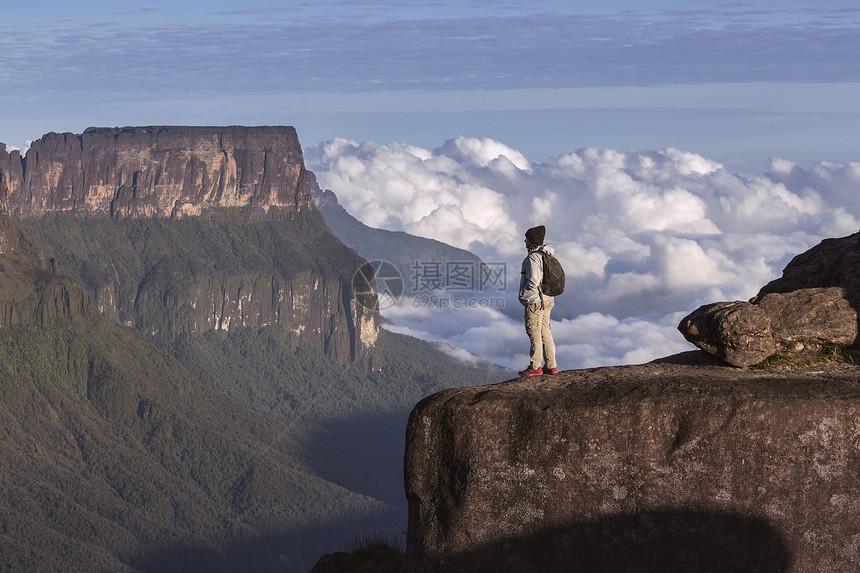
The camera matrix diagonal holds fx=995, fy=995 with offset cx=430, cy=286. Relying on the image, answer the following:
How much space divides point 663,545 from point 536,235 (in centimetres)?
626

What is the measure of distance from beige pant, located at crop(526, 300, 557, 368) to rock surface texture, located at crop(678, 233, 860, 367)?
7.88 feet

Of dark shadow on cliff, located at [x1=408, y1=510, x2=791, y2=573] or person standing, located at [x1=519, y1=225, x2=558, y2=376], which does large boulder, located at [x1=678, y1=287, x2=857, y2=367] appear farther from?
dark shadow on cliff, located at [x1=408, y1=510, x2=791, y2=573]

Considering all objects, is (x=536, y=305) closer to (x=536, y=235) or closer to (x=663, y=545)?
(x=536, y=235)

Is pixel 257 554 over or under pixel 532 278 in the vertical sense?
under

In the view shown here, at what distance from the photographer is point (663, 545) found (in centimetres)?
1459

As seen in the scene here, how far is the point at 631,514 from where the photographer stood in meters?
14.6

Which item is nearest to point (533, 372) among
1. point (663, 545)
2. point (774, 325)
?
point (774, 325)

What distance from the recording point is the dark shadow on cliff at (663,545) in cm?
1451

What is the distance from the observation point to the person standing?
1811cm

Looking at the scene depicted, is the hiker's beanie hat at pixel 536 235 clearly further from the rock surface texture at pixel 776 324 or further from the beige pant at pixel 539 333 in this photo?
the rock surface texture at pixel 776 324

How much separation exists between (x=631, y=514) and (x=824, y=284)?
784 cm

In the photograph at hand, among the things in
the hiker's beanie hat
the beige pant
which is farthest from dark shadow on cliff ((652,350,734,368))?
the hiker's beanie hat

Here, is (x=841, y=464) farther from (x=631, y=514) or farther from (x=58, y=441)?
(x=58, y=441)

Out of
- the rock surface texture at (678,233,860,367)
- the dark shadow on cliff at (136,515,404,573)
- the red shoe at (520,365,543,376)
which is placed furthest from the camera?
the dark shadow on cliff at (136,515,404,573)
